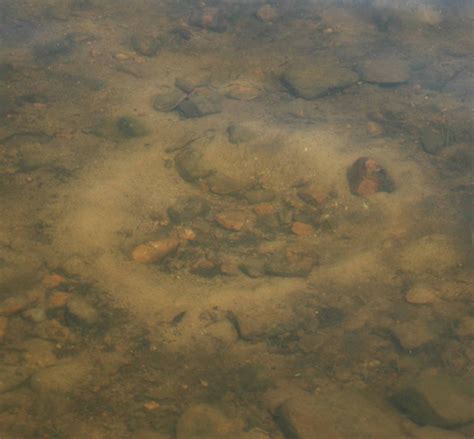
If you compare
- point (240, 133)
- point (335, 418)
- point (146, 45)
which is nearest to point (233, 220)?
point (240, 133)

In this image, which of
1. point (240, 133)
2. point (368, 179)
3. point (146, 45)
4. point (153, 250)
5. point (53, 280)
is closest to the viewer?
point (53, 280)

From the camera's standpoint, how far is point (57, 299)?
337cm

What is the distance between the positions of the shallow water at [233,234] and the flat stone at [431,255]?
16mm

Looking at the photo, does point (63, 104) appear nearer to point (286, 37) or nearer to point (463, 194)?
point (286, 37)

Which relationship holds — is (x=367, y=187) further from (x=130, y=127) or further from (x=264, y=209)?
(x=130, y=127)

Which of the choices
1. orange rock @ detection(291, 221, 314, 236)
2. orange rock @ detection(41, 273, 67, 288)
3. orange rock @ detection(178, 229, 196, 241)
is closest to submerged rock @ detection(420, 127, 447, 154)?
orange rock @ detection(291, 221, 314, 236)

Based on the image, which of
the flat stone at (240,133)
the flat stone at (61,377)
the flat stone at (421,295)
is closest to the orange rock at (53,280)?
the flat stone at (61,377)

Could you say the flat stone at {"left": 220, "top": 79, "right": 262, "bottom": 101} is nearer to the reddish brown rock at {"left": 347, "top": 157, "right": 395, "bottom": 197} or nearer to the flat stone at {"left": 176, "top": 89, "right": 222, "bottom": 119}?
the flat stone at {"left": 176, "top": 89, "right": 222, "bottom": 119}

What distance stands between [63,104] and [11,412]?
3.55 metres

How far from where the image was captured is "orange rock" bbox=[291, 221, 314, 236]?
4090 millimetres

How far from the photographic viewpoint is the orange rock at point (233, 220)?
13.5ft

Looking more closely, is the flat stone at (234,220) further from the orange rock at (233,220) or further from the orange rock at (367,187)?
the orange rock at (367,187)

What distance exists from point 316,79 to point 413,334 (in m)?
3.41

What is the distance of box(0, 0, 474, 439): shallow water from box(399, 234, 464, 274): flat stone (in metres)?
0.02
